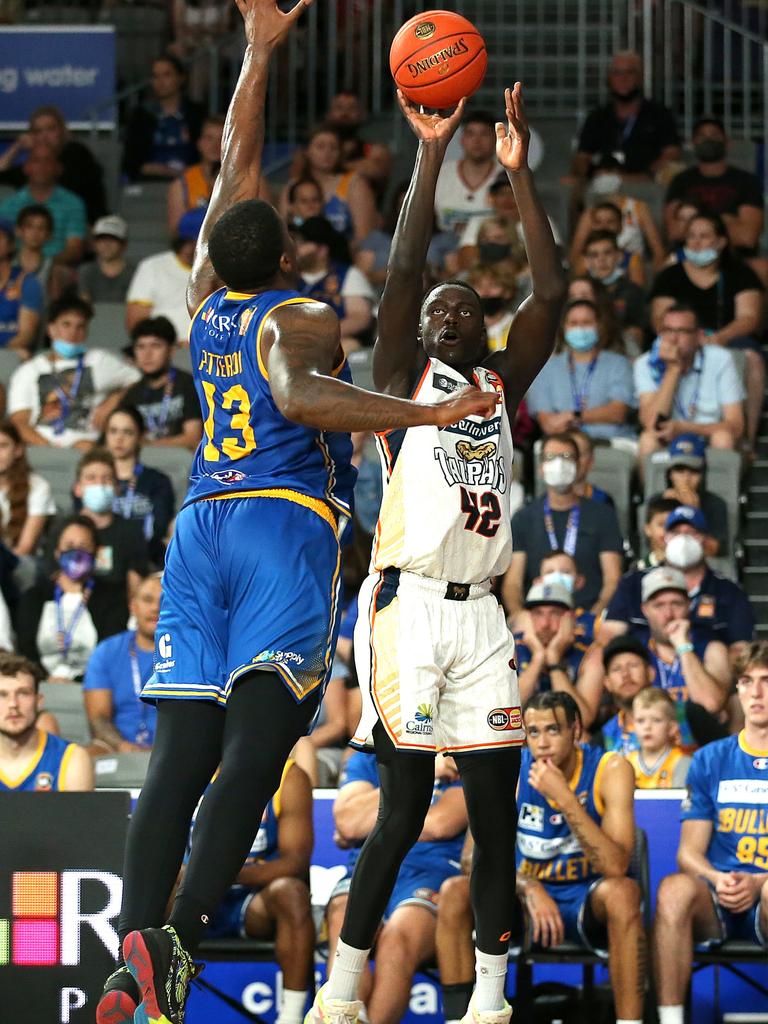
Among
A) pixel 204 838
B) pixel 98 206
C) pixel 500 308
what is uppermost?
pixel 98 206

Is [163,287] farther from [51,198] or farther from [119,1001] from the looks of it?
[119,1001]

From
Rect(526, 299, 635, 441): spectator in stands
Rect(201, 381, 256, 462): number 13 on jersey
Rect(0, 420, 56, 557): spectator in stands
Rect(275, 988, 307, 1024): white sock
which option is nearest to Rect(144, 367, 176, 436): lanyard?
Rect(0, 420, 56, 557): spectator in stands

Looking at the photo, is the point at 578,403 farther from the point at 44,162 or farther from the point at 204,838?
the point at 204,838

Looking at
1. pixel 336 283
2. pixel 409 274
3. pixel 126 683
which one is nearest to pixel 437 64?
pixel 409 274

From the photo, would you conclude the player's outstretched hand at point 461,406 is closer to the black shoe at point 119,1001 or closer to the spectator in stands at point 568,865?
the black shoe at point 119,1001

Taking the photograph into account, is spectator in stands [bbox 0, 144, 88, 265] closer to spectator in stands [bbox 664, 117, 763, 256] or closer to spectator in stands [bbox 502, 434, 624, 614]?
spectator in stands [bbox 664, 117, 763, 256]

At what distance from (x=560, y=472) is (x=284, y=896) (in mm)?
3670

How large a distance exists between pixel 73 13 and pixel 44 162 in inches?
111

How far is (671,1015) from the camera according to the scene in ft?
22.7

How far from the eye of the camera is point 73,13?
16.1 metres


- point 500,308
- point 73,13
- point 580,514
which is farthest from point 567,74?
point 580,514

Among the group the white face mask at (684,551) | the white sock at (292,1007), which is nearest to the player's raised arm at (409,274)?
the white sock at (292,1007)

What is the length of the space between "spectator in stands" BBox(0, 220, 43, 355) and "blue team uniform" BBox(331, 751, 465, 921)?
6.13m

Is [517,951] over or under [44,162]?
under
